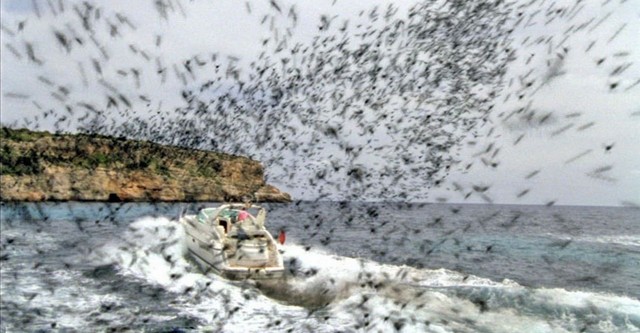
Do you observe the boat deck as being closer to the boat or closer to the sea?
the boat

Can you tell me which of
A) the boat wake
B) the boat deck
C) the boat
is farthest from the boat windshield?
the boat deck

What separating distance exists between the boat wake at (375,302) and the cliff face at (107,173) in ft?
39.2

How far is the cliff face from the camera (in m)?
61.3

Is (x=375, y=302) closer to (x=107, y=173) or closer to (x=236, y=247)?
(x=236, y=247)

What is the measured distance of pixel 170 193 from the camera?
125250 millimetres

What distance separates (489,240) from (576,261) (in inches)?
651

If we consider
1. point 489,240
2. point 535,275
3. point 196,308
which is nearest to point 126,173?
point 489,240

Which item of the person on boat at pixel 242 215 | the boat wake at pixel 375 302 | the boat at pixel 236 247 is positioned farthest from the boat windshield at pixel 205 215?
the boat wake at pixel 375 302

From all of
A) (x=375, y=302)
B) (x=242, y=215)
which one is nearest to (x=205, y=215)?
(x=242, y=215)

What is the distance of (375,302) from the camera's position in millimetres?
22109

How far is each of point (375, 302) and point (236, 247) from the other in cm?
696

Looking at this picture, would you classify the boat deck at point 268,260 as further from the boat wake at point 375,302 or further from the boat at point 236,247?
the boat wake at point 375,302

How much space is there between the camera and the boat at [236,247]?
25031 millimetres

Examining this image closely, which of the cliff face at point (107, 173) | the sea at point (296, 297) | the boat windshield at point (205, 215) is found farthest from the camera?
the cliff face at point (107, 173)
